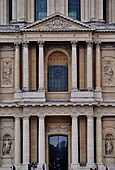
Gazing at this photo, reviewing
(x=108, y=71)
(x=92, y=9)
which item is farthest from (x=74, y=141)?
(x=92, y=9)

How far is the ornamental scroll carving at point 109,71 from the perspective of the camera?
50.4 meters

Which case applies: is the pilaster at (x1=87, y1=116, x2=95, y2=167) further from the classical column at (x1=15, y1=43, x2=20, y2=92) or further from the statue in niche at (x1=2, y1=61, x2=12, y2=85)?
the statue in niche at (x1=2, y1=61, x2=12, y2=85)

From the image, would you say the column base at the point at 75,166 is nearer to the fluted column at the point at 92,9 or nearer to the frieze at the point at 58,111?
the frieze at the point at 58,111

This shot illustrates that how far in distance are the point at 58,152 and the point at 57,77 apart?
5.77 meters

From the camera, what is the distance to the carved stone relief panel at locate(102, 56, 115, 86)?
165 ft

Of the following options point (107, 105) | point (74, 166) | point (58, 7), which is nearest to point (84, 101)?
point (107, 105)

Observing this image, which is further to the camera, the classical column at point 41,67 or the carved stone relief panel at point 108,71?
the carved stone relief panel at point 108,71

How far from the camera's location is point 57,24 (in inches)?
1945

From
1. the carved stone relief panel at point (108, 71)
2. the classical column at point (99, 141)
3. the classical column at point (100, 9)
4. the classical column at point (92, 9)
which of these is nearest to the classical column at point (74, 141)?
the classical column at point (99, 141)

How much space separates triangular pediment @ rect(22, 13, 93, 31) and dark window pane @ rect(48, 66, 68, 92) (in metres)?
3.19

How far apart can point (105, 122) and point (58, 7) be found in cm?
971

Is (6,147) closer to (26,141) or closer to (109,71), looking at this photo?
(26,141)

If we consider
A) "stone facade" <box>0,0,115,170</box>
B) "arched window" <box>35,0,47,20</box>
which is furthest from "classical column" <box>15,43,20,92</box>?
"arched window" <box>35,0,47,20</box>

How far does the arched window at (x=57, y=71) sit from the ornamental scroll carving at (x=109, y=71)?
2.96 metres
